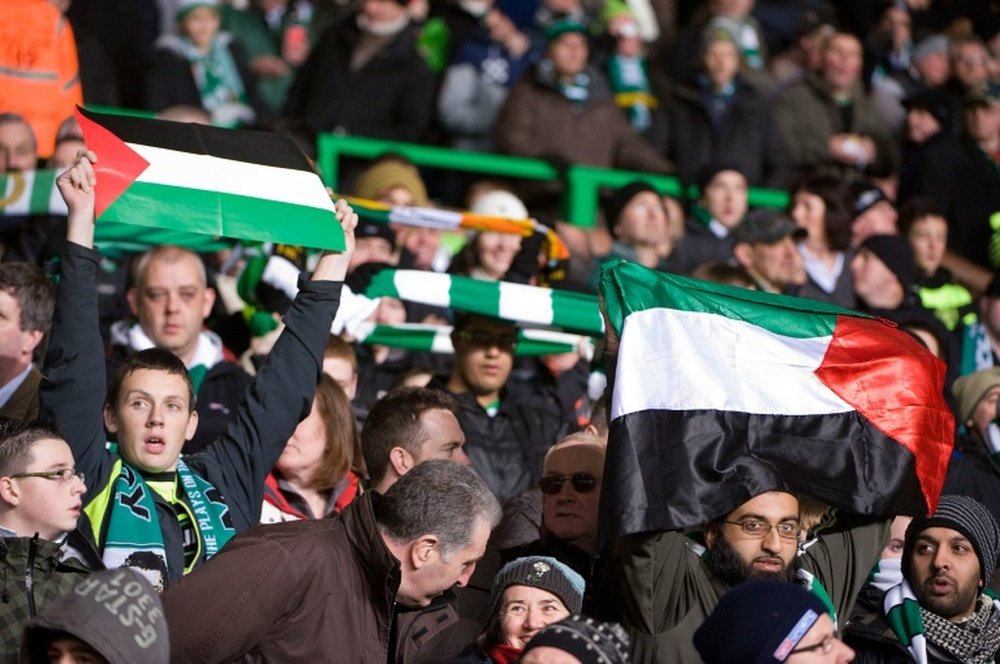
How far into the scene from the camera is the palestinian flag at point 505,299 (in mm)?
8562

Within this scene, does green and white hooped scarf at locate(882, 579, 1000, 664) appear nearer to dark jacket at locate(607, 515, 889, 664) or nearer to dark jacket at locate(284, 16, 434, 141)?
dark jacket at locate(607, 515, 889, 664)

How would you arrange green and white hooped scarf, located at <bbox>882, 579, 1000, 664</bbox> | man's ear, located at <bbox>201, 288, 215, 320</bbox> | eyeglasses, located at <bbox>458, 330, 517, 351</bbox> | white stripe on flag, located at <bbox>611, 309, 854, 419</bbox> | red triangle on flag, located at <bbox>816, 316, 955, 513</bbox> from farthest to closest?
1. eyeglasses, located at <bbox>458, 330, 517, 351</bbox>
2. man's ear, located at <bbox>201, 288, 215, 320</bbox>
3. green and white hooped scarf, located at <bbox>882, 579, 1000, 664</bbox>
4. red triangle on flag, located at <bbox>816, 316, 955, 513</bbox>
5. white stripe on flag, located at <bbox>611, 309, 854, 419</bbox>

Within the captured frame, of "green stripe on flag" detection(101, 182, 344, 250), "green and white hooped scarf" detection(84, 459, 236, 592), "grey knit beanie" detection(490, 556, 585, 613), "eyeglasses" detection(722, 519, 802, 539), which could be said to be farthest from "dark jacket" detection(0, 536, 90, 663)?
"eyeglasses" detection(722, 519, 802, 539)

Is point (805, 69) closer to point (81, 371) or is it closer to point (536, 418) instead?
point (536, 418)

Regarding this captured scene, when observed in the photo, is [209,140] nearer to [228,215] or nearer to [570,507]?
[228,215]

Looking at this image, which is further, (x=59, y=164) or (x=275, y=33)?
(x=275, y=33)

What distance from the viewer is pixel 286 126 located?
12.5m

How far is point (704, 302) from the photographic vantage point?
6590 millimetres

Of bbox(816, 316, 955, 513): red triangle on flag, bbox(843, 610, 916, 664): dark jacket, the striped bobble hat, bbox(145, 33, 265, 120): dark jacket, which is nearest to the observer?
the striped bobble hat

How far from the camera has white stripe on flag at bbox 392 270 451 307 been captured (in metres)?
8.62

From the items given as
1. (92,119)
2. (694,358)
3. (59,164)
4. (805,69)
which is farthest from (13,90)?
(805,69)

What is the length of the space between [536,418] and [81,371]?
2.83 metres

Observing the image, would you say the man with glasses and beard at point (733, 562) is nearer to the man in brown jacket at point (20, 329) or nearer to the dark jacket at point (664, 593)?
the dark jacket at point (664, 593)

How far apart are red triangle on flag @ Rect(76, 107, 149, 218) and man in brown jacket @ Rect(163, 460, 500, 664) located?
1603 millimetres
